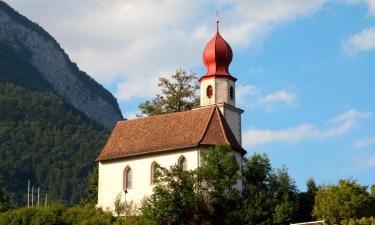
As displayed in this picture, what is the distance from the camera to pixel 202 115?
2474 inches

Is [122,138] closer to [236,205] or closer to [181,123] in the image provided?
[181,123]

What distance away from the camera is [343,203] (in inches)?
2124

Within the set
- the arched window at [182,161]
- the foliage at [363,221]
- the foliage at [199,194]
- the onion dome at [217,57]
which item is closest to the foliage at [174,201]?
the foliage at [199,194]

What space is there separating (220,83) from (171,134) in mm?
6720

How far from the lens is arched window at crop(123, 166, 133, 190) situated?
62.8m

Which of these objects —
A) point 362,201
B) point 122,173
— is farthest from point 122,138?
point 362,201

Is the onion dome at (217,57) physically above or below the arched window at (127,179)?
above

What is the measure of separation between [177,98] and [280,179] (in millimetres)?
19634

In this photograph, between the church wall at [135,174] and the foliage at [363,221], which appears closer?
the foliage at [363,221]

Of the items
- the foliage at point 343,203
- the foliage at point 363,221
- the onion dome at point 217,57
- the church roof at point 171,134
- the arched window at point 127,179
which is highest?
the onion dome at point 217,57

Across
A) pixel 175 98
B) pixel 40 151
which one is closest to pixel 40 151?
pixel 40 151

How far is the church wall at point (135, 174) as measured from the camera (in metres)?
60.6

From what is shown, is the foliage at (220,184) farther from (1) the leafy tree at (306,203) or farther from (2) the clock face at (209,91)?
(2) the clock face at (209,91)

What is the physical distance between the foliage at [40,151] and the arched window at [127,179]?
109836 mm
